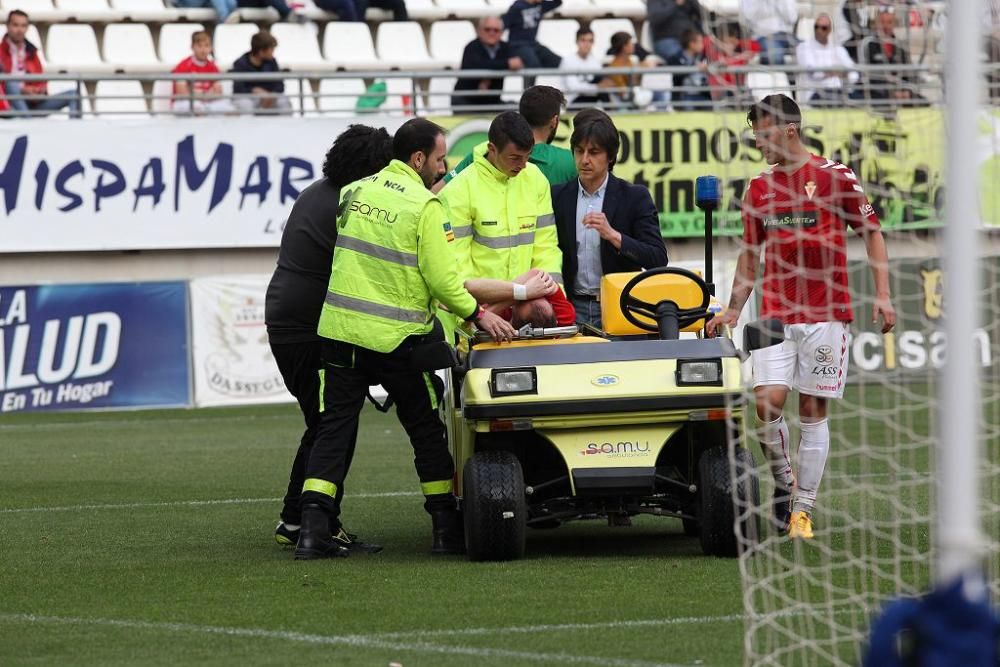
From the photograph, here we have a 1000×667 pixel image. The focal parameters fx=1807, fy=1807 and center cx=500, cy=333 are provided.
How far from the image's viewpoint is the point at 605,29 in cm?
2444

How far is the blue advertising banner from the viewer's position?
1802cm

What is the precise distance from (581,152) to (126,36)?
14664mm

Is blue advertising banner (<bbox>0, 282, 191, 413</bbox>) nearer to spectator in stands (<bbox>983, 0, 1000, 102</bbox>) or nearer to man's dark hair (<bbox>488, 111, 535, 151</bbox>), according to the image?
man's dark hair (<bbox>488, 111, 535, 151</bbox>)

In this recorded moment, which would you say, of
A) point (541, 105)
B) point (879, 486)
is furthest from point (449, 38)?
point (541, 105)

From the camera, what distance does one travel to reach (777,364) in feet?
27.8

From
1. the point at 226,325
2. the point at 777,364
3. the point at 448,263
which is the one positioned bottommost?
the point at 226,325

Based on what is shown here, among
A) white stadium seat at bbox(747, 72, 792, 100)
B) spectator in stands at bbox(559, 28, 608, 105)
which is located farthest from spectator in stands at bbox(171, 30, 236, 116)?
white stadium seat at bbox(747, 72, 792, 100)

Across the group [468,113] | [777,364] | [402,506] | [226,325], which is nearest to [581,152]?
[777,364]

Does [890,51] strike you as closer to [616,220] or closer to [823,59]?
[616,220]

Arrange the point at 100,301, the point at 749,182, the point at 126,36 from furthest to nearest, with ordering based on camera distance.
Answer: the point at 126,36, the point at 100,301, the point at 749,182

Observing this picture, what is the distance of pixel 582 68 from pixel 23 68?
637 cm

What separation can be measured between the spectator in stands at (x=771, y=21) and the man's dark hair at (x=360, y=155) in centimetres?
180

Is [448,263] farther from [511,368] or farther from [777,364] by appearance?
[777,364]

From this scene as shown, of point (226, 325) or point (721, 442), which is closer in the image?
point (721, 442)
